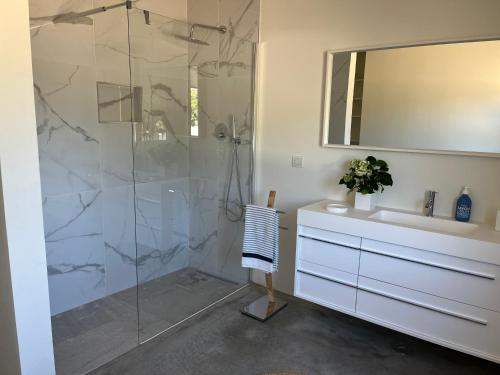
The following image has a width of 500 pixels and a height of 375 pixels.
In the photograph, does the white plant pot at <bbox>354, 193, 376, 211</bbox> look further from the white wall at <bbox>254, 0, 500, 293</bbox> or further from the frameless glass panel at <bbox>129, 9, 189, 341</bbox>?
the frameless glass panel at <bbox>129, 9, 189, 341</bbox>

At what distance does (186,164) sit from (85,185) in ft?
2.84

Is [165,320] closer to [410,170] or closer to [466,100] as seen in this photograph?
[410,170]

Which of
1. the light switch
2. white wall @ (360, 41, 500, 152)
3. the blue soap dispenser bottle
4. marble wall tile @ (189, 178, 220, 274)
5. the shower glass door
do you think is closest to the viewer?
white wall @ (360, 41, 500, 152)

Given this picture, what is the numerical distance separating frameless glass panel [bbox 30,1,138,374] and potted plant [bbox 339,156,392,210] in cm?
180

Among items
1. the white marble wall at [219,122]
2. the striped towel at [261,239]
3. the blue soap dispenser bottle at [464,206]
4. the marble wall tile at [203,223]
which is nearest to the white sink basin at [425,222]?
the blue soap dispenser bottle at [464,206]

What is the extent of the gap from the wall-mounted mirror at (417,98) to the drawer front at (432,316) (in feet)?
3.08

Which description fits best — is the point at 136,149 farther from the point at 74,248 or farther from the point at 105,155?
the point at 74,248

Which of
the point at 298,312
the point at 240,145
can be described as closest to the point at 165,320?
the point at 298,312

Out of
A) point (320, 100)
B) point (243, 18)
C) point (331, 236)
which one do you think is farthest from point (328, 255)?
point (243, 18)

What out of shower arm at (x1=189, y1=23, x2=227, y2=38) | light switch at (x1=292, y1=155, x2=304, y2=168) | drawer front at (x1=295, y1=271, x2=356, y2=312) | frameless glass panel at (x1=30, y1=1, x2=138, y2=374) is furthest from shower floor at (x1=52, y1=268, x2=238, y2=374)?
shower arm at (x1=189, y1=23, x2=227, y2=38)

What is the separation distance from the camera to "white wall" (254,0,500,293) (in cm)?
237

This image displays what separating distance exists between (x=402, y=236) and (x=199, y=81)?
207 cm

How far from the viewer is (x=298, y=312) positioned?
3.02 metres

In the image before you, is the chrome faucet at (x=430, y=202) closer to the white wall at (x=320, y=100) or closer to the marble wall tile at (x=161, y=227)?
the white wall at (x=320, y=100)
